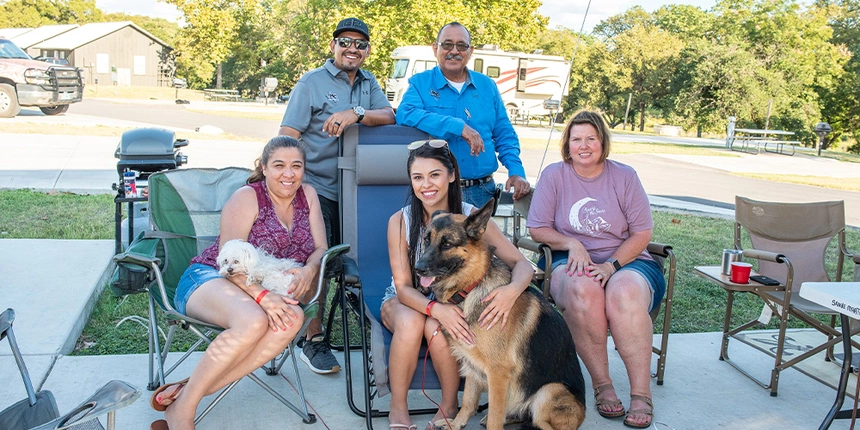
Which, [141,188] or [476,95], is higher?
[476,95]

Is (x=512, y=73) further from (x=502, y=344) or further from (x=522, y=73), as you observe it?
(x=502, y=344)

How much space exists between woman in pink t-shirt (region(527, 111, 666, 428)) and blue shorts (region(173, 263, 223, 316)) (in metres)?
1.67

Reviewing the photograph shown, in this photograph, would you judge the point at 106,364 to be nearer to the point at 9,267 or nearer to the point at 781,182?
the point at 9,267

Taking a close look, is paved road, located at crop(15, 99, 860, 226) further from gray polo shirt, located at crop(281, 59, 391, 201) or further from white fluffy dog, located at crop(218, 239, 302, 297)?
white fluffy dog, located at crop(218, 239, 302, 297)

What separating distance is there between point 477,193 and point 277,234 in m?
1.38

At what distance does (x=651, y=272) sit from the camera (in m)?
3.43

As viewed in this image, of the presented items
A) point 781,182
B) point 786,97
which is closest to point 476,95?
point 781,182

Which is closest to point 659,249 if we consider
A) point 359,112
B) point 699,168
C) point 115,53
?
point 359,112

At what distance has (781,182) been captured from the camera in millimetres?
13133

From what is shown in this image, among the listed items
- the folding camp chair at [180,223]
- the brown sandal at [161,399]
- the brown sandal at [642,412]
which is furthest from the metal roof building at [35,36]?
the brown sandal at [642,412]

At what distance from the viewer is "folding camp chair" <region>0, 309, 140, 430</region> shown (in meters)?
1.63

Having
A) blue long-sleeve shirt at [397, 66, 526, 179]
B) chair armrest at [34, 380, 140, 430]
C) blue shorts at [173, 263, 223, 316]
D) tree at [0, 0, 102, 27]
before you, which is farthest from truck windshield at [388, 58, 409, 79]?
tree at [0, 0, 102, 27]

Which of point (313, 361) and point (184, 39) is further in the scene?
point (184, 39)

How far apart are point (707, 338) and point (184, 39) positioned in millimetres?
39275
